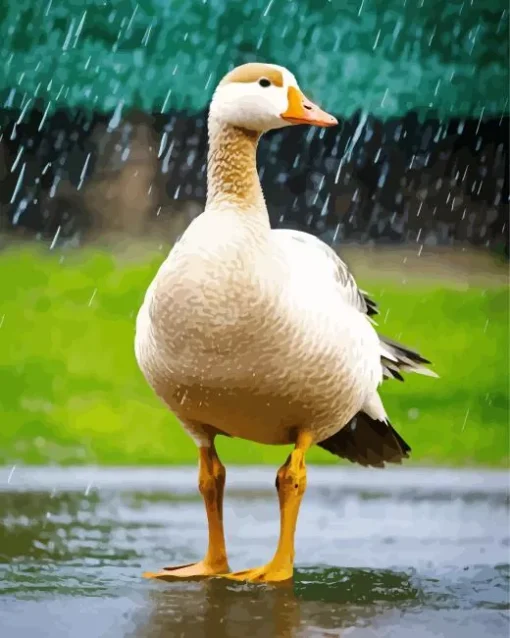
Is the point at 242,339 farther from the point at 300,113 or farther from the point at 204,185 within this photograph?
the point at 204,185

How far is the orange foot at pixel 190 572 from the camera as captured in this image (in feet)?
4.94

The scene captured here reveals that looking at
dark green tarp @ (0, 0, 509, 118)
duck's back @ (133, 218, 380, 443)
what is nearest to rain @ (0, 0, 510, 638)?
dark green tarp @ (0, 0, 509, 118)

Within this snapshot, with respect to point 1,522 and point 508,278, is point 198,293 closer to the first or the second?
point 1,522

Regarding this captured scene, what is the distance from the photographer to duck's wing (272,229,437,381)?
1.51m

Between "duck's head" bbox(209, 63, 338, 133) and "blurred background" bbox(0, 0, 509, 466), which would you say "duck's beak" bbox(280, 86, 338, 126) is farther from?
"blurred background" bbox(0, 0, 509, 466)

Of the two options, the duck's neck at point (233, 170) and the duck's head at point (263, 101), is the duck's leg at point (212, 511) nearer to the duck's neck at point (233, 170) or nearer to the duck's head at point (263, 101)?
the duck's neck at point (233, 170)

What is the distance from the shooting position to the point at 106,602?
1361mm

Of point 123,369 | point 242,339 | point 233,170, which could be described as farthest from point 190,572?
point 123,369

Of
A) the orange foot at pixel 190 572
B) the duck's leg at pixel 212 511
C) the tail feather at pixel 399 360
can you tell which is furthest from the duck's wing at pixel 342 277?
the orange foot at pixel 190 572

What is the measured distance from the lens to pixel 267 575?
4.85ft

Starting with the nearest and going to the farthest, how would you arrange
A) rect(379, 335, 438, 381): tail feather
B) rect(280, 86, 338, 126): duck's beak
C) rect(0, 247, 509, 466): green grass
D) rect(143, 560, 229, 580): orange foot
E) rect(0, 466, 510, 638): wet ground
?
rect(0, 466, 510, 638): wet ground, rect(280, 86, 338, 126): duck's beak, rect(143, 560, 229, 580): orange foot, rect(379, 335, 438, 381): tail feather, rect(0, 247, 509, 466): green grass

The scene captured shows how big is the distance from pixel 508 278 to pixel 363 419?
1100mm

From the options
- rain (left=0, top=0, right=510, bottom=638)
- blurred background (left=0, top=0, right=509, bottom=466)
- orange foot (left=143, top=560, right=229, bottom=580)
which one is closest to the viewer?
orange foot (left=143, top=560, right=229, bottom=580)

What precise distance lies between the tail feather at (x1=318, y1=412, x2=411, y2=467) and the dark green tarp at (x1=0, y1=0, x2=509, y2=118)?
937 millimetres
